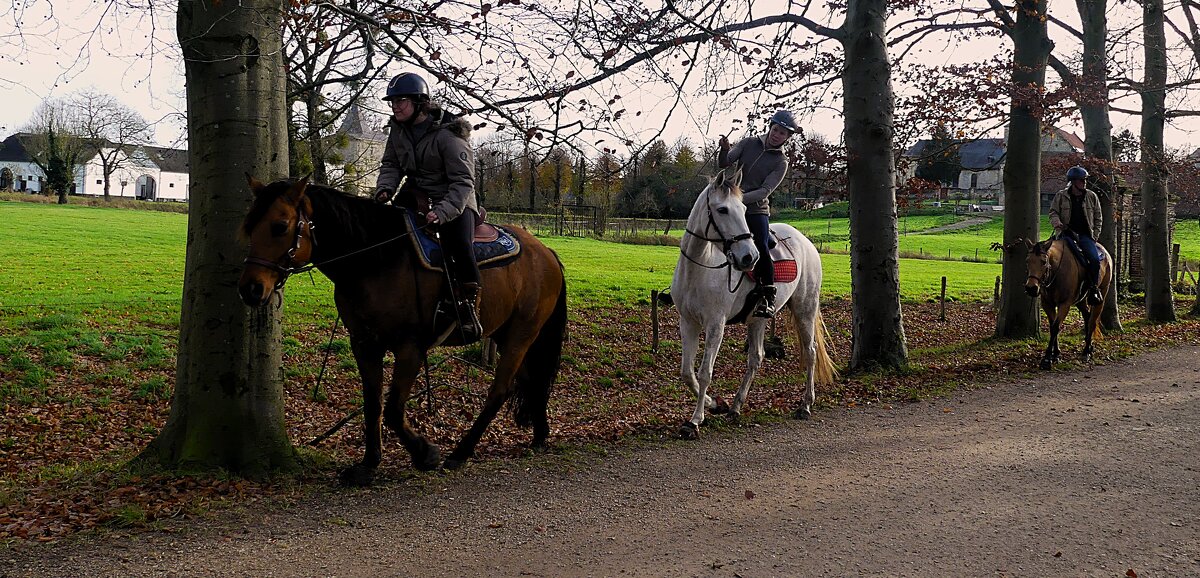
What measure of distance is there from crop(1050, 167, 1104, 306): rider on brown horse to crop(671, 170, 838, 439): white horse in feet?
20.6

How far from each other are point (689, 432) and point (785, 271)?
2.22 meters

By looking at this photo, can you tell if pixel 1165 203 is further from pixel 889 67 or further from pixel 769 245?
pixel 769 245

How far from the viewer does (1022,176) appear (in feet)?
46.9

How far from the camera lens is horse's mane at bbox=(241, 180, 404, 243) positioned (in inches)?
222

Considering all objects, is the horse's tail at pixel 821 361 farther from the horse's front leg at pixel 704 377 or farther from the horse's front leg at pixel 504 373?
the horse's front leg at pixel 504 373

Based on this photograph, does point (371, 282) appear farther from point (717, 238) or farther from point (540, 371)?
→ point (717, 238)

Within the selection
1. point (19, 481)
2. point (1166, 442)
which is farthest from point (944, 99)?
point (19, 481)

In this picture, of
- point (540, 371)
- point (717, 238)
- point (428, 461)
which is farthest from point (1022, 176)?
point (428, 461)

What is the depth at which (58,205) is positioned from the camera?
5041cm

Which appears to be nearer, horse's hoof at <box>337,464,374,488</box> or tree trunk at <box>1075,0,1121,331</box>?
horse's hoof at <box>337,464,374,488</box>

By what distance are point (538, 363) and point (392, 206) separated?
1947 mm

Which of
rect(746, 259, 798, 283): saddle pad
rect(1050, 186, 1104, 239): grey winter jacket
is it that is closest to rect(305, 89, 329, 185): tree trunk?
rect(746, 259, 798, 283): saddle pad

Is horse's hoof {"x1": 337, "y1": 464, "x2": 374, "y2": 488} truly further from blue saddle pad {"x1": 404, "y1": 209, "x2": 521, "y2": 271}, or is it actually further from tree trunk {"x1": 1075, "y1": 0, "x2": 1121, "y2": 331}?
tree trunk {"x1": 1075, "y1": 0, "x2": 1121, "y2": 331}

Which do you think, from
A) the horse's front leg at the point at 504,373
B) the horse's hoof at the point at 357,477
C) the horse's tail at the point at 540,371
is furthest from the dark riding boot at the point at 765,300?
the horse's hoof at the point at 357,477
